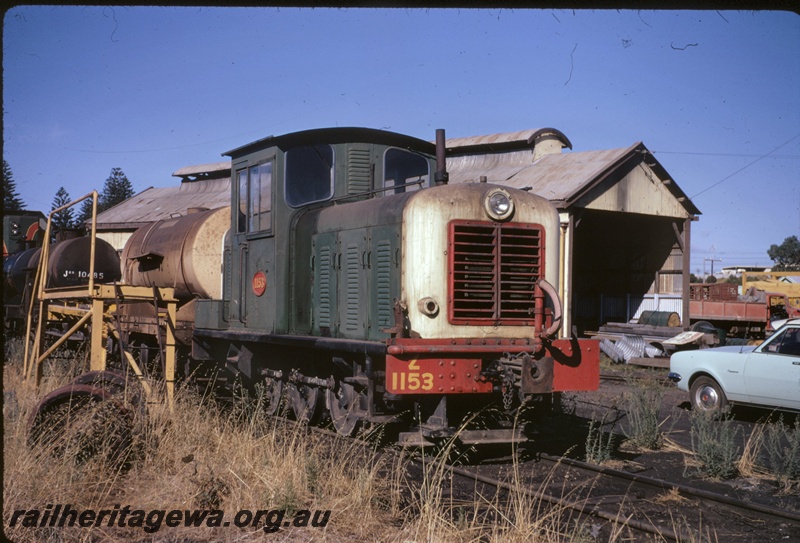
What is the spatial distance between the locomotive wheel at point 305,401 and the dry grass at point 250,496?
2.19 meters

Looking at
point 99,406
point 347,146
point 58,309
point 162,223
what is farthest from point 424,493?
point 162,223

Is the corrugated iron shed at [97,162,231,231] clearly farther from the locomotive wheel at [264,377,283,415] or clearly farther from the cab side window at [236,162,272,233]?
the locomotive wheel at [264,377,283,415]

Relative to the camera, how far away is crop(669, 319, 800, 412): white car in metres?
9.92

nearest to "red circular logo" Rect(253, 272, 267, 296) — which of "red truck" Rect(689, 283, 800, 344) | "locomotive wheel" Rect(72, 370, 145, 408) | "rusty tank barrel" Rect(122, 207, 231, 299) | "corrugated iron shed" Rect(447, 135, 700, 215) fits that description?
"rusty tank barrel" Rect(122, 207, 231, 299)

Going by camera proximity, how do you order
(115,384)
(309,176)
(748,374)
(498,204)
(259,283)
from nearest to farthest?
(115,384), (498,204), (309,176), (259,283), (748,374)

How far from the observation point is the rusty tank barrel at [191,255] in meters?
10.8

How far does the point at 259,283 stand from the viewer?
9453 mm

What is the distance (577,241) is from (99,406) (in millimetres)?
22635

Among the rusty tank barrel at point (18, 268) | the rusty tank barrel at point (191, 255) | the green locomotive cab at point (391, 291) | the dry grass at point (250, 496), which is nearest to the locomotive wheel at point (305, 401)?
the green locomotive cab at point (391, 291)

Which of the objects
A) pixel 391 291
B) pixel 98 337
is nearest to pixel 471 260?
pixel 391 291

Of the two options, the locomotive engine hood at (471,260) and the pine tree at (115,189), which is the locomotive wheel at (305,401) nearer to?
the locomotive engine hood at (471,260)

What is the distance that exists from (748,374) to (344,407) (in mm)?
5871

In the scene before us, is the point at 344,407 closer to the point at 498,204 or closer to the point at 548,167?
the point at 498,204

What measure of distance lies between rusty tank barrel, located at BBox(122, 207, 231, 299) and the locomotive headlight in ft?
16.5
